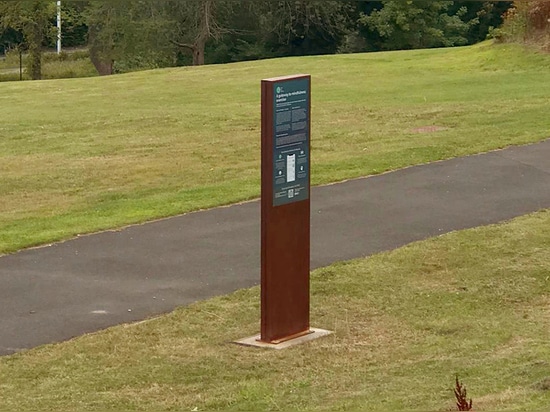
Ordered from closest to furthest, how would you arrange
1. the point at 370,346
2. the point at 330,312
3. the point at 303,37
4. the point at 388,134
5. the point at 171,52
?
the point at 370,346 → the point at 330,312 → the point at 388,134 → the point at 303,37 → the point at 171,52

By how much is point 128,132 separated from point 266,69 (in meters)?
8.54

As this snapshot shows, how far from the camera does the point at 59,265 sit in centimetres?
1064

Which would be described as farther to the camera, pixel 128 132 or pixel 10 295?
pixel 128 132

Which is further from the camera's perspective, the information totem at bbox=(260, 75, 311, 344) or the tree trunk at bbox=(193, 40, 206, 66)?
the tree trunk at bbox=(193, 40, 206, 66)

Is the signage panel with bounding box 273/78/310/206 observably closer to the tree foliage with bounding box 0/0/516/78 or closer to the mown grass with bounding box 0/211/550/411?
the mown grass with bounding box 0/211/550/411

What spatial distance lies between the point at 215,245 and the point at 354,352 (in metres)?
3.26

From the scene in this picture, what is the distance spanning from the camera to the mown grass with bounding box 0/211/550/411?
7031 millimetres

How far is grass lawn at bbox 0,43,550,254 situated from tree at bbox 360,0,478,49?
11.4m

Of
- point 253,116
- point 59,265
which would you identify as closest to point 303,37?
point 253,116

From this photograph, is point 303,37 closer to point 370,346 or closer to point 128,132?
point 128,132

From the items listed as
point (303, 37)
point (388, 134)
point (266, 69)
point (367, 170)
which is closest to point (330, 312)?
point (367, 170)

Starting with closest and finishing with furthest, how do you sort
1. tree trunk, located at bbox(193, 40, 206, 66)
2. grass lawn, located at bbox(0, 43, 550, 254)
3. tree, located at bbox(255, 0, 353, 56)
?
1. grass lawn, located at bbox(0, 43, 550, 254)
2. tree, located at bbox(255, 0, 353, 56)
3. tree trunk, located at bbox(193, 40, 206, 66)

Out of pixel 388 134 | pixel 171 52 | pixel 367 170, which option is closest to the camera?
pixel 367 170

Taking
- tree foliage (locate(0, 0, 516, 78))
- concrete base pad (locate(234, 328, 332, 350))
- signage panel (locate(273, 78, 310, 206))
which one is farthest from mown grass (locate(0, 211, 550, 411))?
tree foliage (locate(0, 0, 516, 78))
